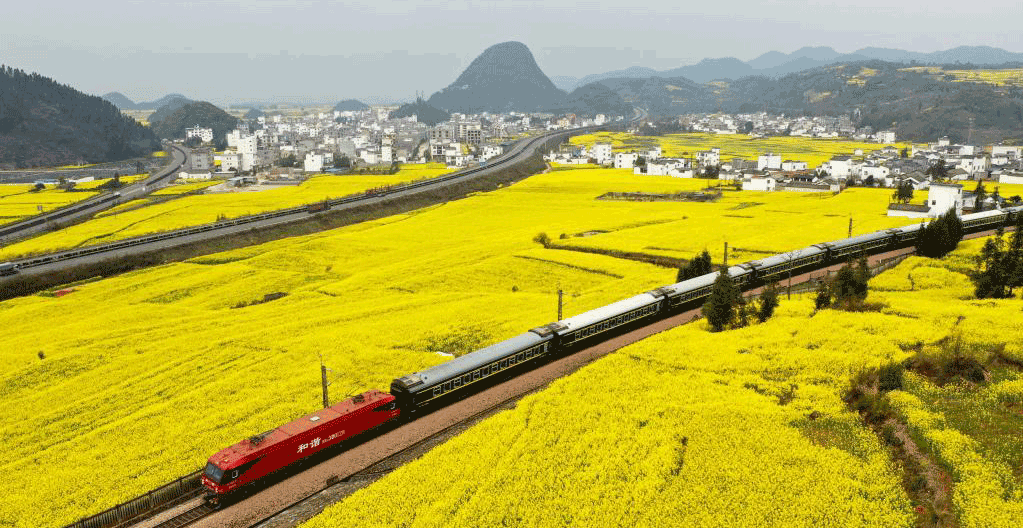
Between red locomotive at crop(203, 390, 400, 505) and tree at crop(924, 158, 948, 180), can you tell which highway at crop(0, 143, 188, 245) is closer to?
red locomotive at crop(203, 390, 400, 505)

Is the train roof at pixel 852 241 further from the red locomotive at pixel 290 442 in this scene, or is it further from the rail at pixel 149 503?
the rail at pixel 149 503

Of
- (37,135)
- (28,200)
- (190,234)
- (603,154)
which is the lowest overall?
(190,234)

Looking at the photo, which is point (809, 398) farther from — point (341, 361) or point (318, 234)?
point (318, 234)

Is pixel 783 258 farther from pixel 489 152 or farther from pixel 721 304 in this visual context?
pixel 489 152

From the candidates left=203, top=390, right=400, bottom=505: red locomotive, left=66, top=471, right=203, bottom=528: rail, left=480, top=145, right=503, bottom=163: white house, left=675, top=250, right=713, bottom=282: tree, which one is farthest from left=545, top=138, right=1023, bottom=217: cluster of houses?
left=66, top=471, right=203, bottom=528: rail

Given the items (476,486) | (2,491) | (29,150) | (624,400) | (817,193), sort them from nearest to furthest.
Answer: (476,486), (2,491), (624,400), (817,193), (29,150)

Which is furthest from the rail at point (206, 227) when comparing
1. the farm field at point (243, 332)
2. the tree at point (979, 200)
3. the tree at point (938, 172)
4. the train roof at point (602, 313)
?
the tree at point (938, 172)

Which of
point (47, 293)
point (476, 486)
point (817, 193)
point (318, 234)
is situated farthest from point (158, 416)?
point (817, 193)

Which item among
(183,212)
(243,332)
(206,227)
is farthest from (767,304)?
(183,212)
